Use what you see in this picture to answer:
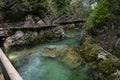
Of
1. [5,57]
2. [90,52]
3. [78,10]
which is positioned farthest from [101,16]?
[78,10]

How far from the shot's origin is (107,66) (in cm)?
1970

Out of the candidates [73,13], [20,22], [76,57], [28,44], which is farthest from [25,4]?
[73,13]

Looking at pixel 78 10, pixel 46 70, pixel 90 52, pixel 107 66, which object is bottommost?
pixel 78 10

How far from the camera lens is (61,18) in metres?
57.2

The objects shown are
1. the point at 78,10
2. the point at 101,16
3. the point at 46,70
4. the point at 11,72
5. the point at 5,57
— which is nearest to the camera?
the point at 11,72

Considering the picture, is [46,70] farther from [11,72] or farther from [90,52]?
[11,72]

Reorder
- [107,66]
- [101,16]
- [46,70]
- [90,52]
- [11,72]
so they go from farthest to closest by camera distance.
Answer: [101,16], [90,52], [46,70], [107,66], [11,72]

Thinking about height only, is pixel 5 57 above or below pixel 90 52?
above

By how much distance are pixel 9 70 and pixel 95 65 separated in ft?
62.1

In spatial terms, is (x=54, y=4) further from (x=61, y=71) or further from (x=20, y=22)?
(x=61, y=71)

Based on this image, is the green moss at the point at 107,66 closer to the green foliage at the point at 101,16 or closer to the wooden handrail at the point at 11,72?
the green foliage at the point at 101,16

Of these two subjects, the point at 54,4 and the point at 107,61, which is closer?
the point at 107,61

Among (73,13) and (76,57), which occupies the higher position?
(76,57)

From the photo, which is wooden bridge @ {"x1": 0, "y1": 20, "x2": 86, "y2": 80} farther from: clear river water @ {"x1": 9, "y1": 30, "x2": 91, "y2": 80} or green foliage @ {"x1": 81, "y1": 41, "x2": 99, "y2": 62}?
green foliage @ {"x1": 81, "y1": 41, "x2": 99, "y2": 62}
